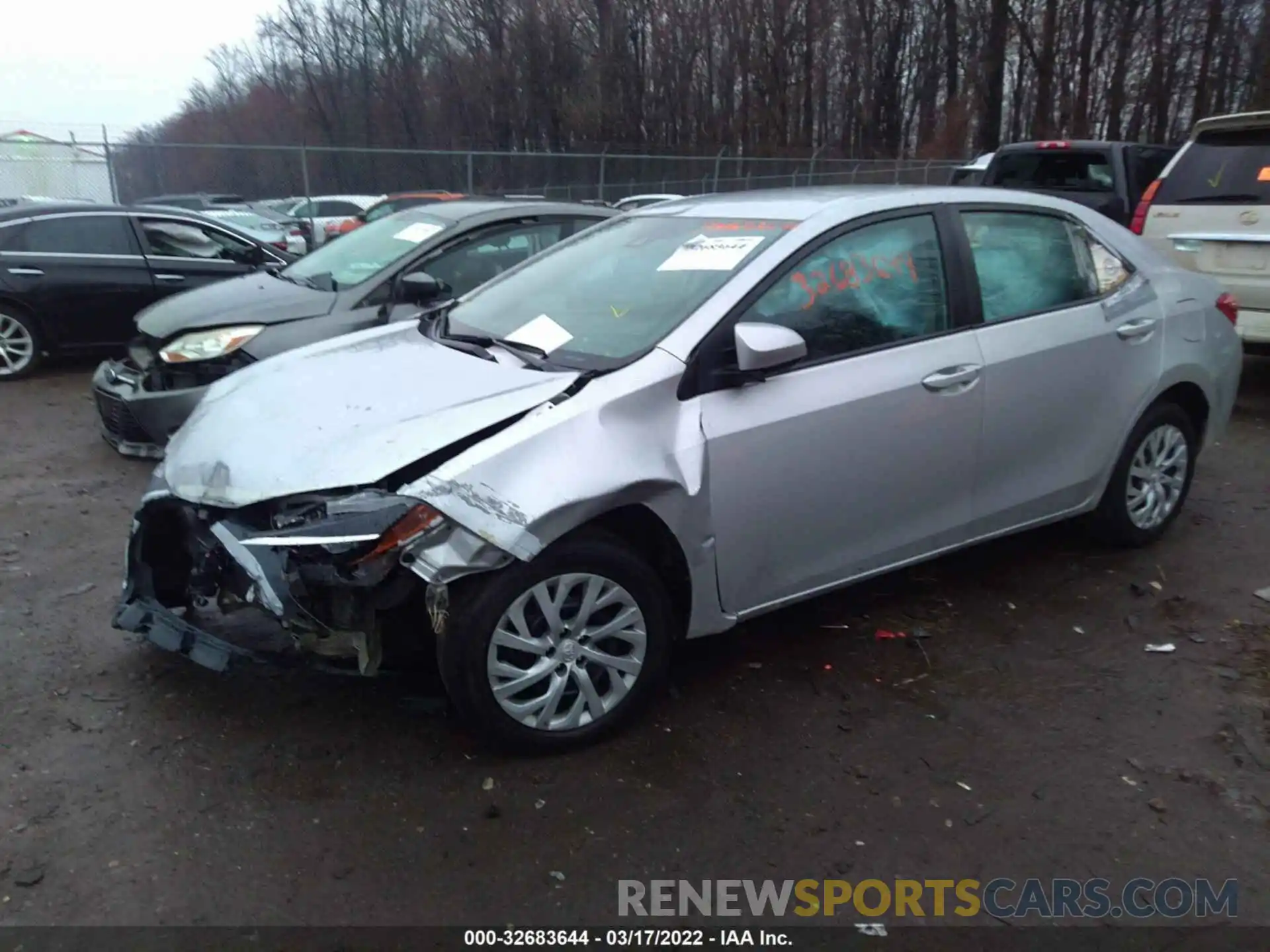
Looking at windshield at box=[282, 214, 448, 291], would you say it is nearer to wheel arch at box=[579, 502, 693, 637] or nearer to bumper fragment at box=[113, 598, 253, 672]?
bumper fragment at box=[113, 598, 253, 672]

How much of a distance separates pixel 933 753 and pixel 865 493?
0.92 metres

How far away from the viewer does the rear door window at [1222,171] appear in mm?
7047

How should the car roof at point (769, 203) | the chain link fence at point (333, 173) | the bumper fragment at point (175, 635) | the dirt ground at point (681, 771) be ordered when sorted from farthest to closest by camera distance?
the chain link fence at point (333, 173)
the car roof at point (769, 203)
the bumper fragment at point (175, 635)
the dirt ground at point (681, 771)

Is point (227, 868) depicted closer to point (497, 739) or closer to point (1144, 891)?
point (497, 739)

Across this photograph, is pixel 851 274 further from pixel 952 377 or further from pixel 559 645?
pixel 559 645

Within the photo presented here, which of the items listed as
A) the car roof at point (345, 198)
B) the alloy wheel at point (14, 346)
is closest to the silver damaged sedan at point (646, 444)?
the alloy wheel at point (14, 346)

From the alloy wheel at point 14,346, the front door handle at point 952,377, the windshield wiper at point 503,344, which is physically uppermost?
the windshield wiper at point 503,344

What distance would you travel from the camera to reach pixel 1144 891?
2.66 metres

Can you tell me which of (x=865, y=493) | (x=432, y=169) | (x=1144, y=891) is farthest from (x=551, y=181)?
(x=1144, y=891)

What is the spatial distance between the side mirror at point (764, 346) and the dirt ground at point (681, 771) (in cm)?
120

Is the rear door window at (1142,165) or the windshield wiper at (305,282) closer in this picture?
the windshield wiper at (305,282)

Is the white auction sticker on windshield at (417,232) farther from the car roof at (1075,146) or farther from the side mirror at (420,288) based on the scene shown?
the car roof at (1075,146)

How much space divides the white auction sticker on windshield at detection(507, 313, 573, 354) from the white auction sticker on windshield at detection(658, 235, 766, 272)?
0.46 meters

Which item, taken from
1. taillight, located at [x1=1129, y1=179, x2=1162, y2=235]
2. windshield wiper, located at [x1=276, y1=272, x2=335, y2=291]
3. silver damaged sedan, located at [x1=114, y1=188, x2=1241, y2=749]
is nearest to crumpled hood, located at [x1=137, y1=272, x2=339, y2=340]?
windshield wiper, located at [x1=276, y1=272, x2=335, y2=291]
